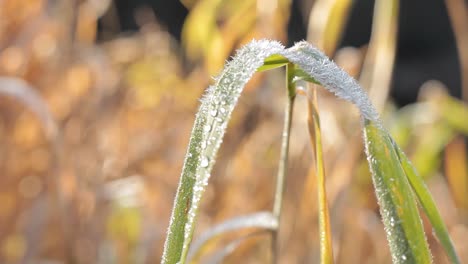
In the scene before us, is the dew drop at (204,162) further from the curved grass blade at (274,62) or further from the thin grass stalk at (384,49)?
the thin grass stalk at (384,49)

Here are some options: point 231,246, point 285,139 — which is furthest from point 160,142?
point 285,139

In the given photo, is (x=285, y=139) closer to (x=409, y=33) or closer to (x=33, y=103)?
(x=33, y=103)

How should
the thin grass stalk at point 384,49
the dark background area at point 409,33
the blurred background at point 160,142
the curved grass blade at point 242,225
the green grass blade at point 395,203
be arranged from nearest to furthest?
the green grass blade at point 395,203
the curved grass blade at point 242,225
the thin grass stalk at point 384,49
the blurred background at point 160,142
the dark background area at point 409,33

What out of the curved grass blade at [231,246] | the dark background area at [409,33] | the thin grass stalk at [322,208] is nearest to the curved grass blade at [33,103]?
the curved grass blade at [231,246]

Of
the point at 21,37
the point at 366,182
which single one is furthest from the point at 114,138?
the point at 366,182

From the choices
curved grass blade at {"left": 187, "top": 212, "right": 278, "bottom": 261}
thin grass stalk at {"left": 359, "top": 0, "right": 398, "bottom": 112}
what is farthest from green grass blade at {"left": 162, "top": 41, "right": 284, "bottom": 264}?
thin grass stalk at {"left": 359, "top": 0, "right": 398, "bottom": 112}

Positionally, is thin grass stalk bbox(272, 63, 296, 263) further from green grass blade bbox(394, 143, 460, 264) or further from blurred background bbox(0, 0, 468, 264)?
blurred background bbox(0, 0, 468, 264)
